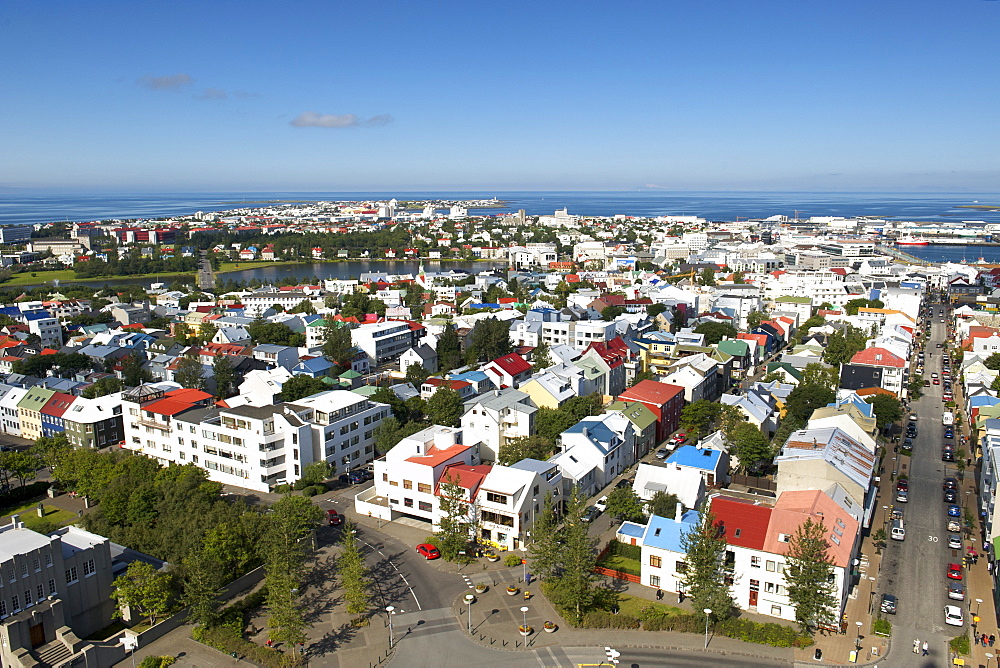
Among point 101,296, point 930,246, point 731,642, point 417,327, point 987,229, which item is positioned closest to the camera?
point 731,642

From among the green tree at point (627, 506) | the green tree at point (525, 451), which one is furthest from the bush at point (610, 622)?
the green tree at point (525, 451)

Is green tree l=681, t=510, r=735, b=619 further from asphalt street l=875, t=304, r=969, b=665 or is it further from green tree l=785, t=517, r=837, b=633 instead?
asphalt street l=875, t=304, r=969, b=665

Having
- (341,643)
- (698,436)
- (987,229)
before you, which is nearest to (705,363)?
(698,436)

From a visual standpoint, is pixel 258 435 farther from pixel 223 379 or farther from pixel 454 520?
pixel 223 379

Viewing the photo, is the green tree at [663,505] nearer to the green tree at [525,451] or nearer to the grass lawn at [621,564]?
the grass lawn at [621,564]

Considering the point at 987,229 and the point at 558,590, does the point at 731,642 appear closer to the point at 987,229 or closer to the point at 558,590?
the point at 558,590

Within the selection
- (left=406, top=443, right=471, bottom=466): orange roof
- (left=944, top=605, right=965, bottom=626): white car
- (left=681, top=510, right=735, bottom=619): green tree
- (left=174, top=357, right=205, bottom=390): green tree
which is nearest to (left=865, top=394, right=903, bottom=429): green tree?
(left=944, top=605, right=965, bottom=626): white car

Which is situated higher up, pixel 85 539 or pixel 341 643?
pixel 85 539
